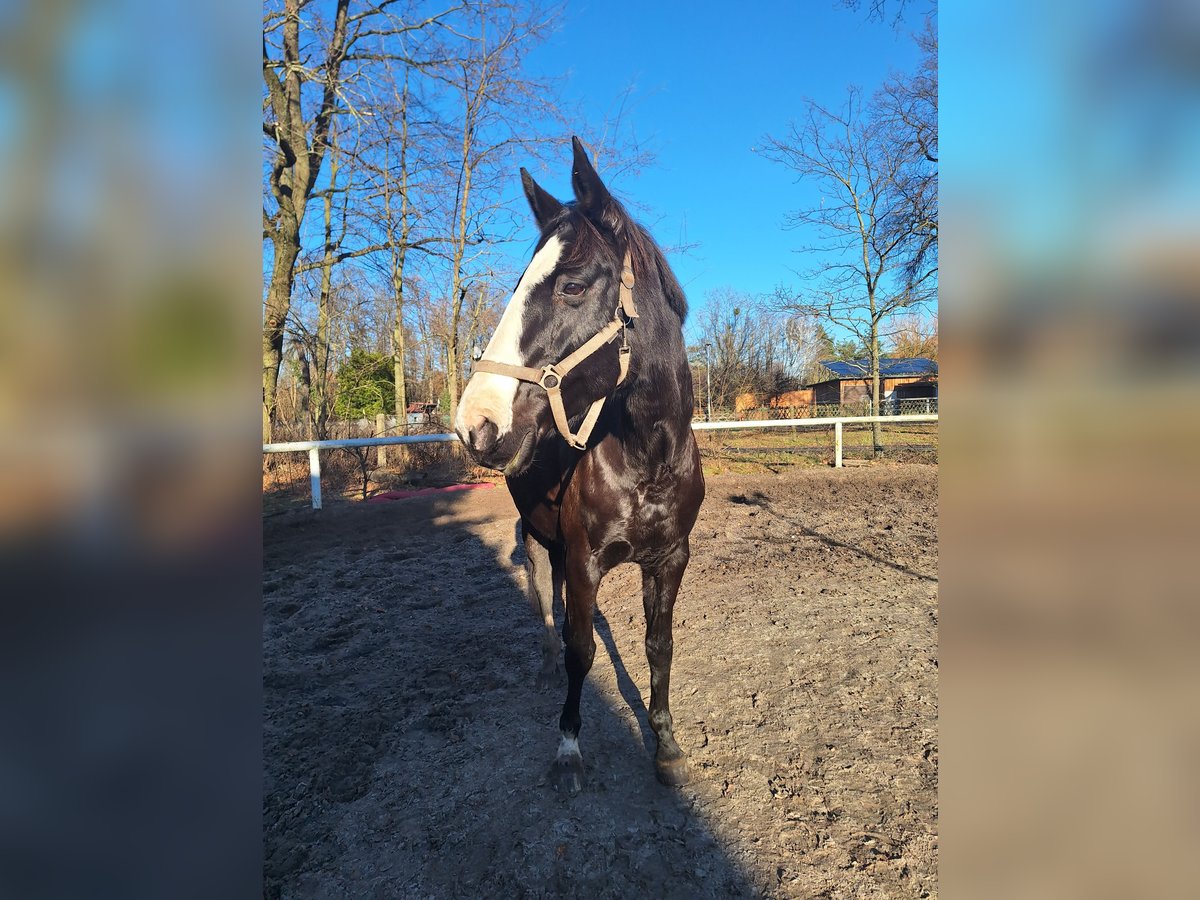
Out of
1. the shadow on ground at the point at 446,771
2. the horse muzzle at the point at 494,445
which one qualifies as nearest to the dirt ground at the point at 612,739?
the shadow on ground at the point at 446,771

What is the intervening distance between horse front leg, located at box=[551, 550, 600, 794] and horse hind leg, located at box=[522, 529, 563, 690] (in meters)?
0.79

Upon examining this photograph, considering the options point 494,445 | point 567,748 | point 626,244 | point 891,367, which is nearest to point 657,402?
point 626,244

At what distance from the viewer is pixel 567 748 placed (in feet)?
7.14

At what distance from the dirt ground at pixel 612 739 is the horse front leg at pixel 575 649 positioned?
9 centimetres

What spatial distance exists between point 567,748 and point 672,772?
1.46 feet

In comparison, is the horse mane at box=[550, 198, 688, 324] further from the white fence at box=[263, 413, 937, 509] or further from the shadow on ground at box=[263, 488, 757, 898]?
the white fence at box=[263, 413, 937, 509]

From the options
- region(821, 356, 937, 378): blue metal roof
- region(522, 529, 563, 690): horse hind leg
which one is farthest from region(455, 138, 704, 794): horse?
region(821, 356, 937, 378): blue metal roof

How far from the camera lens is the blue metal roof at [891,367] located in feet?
38.5

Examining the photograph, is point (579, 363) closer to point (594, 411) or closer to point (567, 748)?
point (594, 411)
